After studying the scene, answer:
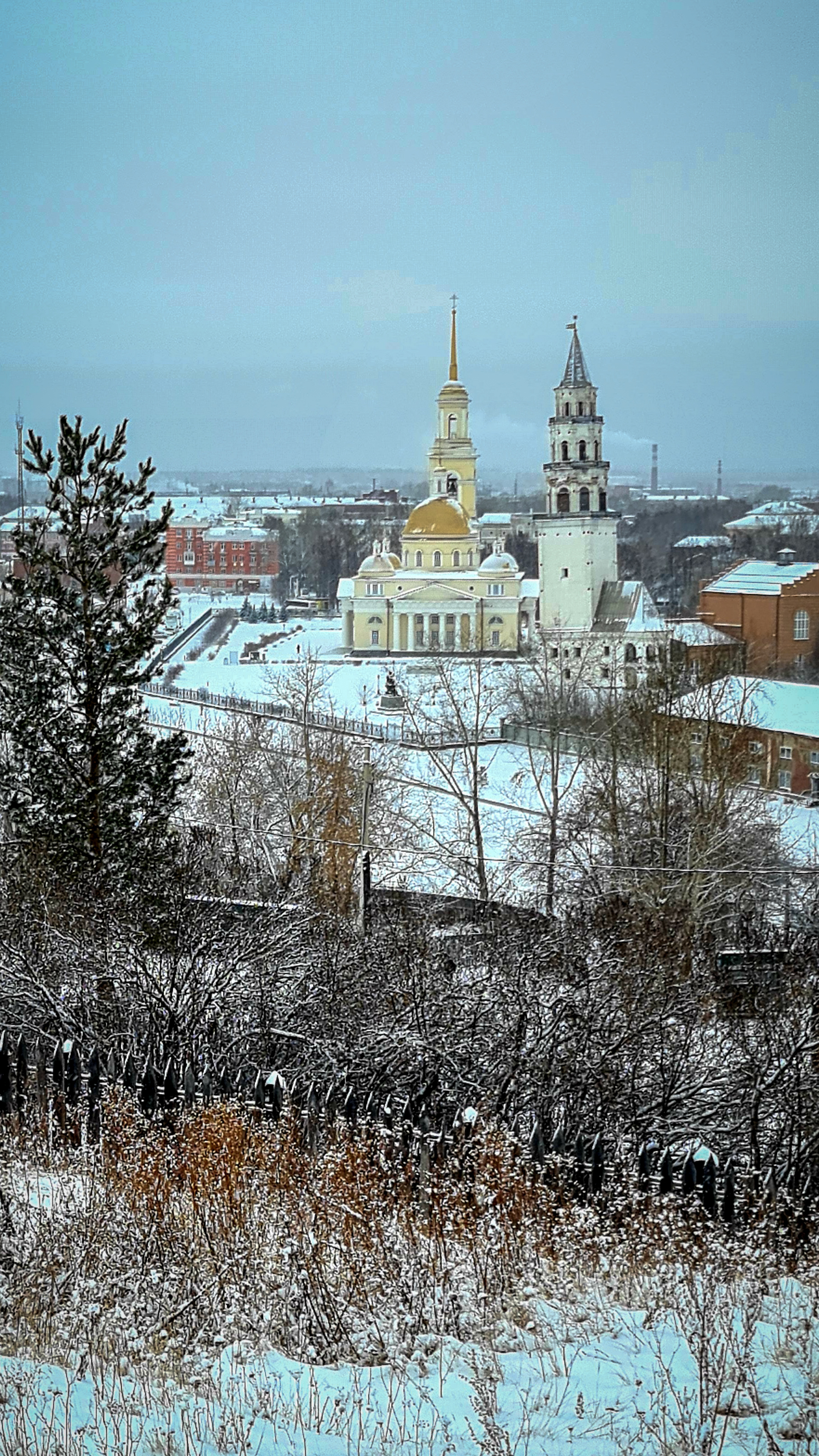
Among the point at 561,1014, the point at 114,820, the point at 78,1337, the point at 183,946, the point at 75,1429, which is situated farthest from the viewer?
the point at 114,820

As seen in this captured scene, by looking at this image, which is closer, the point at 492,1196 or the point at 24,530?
the point at 492,1196

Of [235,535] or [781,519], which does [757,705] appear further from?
[781,519]

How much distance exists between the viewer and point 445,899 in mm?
11953

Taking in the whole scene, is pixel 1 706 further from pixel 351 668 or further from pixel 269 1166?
pixel 351 668

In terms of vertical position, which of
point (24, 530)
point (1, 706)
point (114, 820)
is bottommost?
point (114, 820)

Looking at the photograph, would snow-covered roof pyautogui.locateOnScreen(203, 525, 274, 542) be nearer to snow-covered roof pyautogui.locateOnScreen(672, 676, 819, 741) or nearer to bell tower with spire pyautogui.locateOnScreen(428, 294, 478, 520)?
bell tower with spire pyautogui.locateOnScreen(428, 294, 478, 520)

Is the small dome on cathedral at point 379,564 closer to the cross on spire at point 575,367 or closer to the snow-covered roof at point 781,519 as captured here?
Result: the cross on spire at point 575,367

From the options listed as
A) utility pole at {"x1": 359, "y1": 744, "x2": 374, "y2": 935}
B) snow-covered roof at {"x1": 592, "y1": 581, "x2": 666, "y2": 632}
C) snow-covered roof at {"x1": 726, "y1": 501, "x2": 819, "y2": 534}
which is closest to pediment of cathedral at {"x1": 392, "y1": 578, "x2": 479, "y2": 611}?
snow-covered roof at {"x1": 592, "y1": 581, "x2": 666, "y2": 632}

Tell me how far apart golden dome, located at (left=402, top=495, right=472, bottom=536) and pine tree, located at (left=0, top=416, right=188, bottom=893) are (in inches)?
1430

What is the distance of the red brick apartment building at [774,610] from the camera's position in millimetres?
35875

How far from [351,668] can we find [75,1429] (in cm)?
3331

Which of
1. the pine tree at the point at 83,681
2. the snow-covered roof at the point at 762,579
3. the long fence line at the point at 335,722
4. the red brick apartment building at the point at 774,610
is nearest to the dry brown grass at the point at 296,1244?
the pine tree at the point at 83,681

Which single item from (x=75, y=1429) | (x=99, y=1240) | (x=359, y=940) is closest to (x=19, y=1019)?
(x=359, y=940)

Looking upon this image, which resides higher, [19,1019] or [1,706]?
[1,706]
